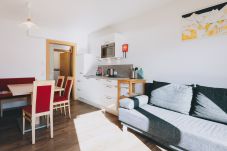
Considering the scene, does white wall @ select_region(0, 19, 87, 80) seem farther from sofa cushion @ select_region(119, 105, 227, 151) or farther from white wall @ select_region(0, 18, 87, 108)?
sofa cushion @ select_region(119, 105, 227, 151)

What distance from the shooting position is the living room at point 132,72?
2.00 metres

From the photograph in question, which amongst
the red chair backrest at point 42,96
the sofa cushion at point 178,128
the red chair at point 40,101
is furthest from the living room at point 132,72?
the red chair backrest at point 42,96

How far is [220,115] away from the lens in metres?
1.86

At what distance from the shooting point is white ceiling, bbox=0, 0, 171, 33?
2828 mm

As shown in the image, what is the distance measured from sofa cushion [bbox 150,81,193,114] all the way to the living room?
2cm

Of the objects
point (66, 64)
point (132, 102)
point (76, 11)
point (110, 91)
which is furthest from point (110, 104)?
point (66, 64)

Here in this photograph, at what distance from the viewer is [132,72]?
3400mm

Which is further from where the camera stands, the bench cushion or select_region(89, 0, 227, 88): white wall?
the bench cushion

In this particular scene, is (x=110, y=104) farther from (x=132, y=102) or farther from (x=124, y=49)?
(x=124, y=49)

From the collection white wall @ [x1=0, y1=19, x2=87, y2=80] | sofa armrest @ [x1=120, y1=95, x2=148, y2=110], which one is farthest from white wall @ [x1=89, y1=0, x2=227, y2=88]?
white wall @ [x1=0, y1=19, x2=87, y2=80]

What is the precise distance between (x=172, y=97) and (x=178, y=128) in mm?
740

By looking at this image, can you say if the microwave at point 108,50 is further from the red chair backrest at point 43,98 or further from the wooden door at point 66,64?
the red chair backrest at point 43,98

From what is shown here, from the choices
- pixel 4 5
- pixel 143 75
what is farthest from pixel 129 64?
pixel 4 5

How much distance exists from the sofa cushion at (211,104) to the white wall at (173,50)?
0.32 meters
